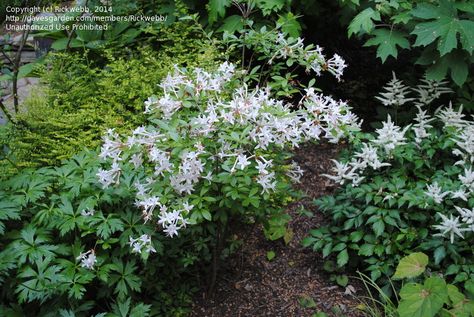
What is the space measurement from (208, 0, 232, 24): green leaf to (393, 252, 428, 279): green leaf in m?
2.13

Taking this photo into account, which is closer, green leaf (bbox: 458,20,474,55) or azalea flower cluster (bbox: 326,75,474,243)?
azalea flower cluster (bbox: 326,75,474,243)

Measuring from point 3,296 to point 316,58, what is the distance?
1.93 metres

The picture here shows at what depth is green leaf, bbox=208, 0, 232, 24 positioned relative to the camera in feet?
12.5

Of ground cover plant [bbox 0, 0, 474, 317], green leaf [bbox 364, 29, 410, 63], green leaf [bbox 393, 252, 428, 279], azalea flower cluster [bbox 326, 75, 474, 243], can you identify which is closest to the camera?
ground cover plant [bbox 0, 0, 474, 317]

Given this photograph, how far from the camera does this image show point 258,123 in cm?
227

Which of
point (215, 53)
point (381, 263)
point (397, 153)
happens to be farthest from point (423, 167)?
point (215, 53)

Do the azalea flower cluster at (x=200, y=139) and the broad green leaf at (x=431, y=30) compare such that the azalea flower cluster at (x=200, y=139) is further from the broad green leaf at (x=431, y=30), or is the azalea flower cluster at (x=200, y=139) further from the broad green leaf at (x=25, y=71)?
the broad green leaf at (x=25, y=71)

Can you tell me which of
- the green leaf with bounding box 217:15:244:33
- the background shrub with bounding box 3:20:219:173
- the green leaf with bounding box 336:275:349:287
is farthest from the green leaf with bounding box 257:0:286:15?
the green leaf with bounding box 336:275:349:287

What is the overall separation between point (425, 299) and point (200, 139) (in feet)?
4.43

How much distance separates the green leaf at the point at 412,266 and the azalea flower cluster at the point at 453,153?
0.22 metres

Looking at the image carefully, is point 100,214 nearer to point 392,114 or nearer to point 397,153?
point 397,153

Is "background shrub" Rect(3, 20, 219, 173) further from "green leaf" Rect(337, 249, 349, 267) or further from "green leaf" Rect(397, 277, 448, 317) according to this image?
"green leaf" Rect(397, 277, 448, 317)

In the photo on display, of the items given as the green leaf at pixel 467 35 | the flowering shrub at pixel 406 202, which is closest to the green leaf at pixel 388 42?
the green leaf at pixel 467 35

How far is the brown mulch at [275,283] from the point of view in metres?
3.05
